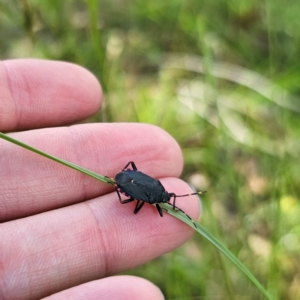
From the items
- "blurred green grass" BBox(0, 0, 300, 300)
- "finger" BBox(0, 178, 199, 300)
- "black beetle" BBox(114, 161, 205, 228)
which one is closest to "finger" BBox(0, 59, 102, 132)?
"blurred green grass" BBox(0, 0, 300, 300)

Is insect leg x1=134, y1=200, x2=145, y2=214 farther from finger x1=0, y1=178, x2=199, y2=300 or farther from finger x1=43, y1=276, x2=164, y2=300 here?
finger x1=43, y1=276, x2=164, y2=300

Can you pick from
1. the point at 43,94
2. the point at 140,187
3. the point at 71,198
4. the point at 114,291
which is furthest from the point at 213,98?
the point at 114,291

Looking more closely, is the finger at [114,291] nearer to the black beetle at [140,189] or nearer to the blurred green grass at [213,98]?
the black beetle at [140,189]

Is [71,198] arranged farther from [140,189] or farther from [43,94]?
[43,94]

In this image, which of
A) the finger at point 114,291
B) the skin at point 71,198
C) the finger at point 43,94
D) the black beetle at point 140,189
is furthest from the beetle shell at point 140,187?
the finger at point 43,94

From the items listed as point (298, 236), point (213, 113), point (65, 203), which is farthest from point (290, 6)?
point (65, 203)
